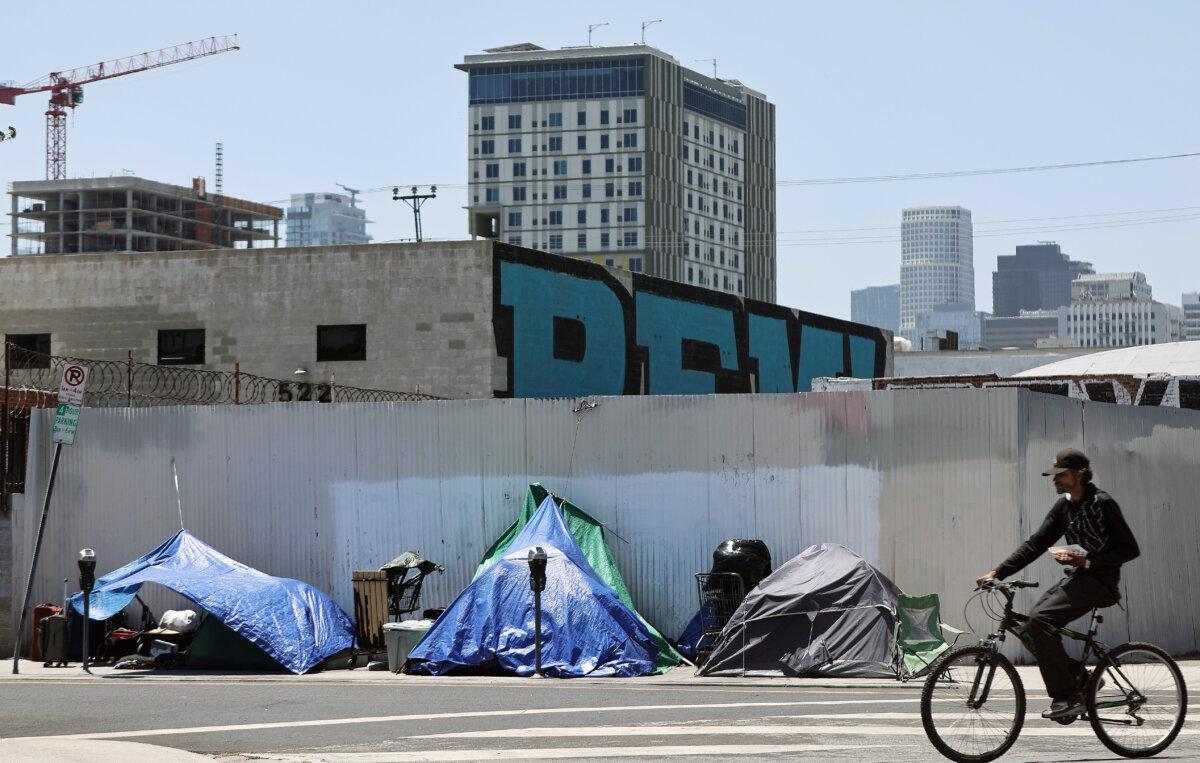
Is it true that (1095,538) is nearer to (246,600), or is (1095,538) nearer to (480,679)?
(480,679)

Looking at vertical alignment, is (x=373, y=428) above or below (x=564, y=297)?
below

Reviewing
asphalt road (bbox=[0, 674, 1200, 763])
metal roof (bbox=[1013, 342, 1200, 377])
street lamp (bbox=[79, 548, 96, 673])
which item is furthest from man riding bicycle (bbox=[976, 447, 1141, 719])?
metal roof (bbox=[1013, 342, 1200, 377])

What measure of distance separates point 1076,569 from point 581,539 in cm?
1012

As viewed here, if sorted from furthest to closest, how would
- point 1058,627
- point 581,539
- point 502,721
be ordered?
point 581,539, point 502,721, point 1058,627

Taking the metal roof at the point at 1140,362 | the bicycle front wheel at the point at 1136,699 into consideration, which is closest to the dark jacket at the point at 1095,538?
the bicycle front wheel at the point at 1136,699

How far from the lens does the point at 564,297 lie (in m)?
40.5

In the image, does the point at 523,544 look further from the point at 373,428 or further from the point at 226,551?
the point at 226,551

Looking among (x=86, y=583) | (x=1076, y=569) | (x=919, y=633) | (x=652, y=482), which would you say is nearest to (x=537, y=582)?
(x=652, y=482)

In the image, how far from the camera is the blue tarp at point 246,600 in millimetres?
19484

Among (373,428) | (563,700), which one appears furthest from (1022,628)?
(373,428)

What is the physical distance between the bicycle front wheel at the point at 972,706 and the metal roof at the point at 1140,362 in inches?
1224

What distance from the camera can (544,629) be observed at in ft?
60.7

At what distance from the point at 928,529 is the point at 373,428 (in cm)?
703

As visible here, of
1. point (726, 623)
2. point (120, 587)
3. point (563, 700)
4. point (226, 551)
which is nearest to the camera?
point (563, 700)
